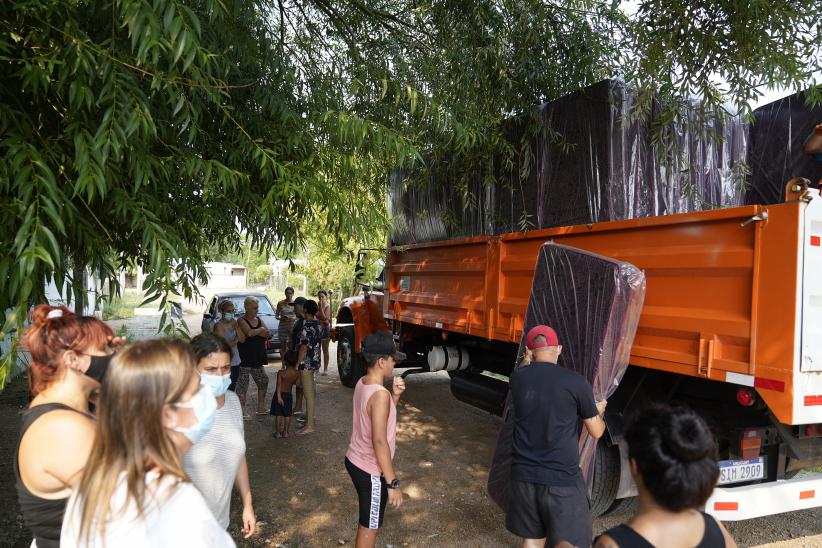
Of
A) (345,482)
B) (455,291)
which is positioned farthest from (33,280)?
(455,291)

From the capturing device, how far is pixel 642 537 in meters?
1.42

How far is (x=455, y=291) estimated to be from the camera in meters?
5.60

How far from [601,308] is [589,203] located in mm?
1145

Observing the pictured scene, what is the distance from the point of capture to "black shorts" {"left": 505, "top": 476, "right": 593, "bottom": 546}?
2744mm

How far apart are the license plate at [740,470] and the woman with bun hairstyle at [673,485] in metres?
1.97

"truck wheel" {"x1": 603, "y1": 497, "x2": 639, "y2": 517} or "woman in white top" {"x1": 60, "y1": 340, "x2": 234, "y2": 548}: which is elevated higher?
"woman in white top" {"x1": 60, "y1": 340, "x2": 234, "y2": 548}

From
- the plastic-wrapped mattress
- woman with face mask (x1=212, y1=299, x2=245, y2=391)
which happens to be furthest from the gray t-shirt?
woman with face mask (x1=212, y1=299, x2=245, y2=391)

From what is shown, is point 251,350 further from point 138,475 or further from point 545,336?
point 138,475

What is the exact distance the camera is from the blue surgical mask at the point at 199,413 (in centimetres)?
149

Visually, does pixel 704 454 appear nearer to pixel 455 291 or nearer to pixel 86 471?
pixel 86 471

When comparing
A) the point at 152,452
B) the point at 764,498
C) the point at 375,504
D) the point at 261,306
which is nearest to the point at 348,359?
the point at 261,306

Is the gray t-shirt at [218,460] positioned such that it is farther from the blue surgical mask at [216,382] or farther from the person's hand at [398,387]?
the person's hand at [398,387]

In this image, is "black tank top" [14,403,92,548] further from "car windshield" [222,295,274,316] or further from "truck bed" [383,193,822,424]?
"car windshield" [222,295,274,316]

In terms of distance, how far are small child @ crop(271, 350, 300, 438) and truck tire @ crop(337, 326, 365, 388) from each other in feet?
7.30
